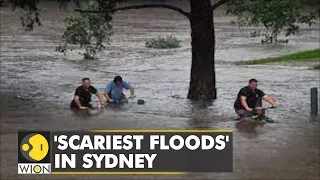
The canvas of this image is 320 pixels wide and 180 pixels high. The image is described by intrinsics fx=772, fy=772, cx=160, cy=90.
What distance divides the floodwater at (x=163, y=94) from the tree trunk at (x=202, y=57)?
47 cm

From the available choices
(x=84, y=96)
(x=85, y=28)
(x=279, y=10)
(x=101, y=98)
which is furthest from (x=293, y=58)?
(x=84, y=96)

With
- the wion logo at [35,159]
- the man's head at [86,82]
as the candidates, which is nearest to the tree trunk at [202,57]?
the man's head at [86,82]

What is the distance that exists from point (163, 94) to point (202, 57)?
8.42ft

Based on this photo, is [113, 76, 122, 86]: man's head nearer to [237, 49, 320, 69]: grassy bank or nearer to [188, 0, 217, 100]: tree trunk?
[188, 0, 217, 100]: tree trunk

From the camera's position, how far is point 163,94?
25312mm

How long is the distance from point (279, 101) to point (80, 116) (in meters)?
7.21

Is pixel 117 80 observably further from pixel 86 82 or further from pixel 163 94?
pixel 163 94

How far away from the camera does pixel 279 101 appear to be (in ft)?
78.1

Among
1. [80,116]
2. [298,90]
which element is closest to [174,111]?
[80,116]

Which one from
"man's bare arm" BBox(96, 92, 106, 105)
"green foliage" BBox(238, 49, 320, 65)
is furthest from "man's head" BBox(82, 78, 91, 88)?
"green foliage" BBox(238, 49, 320, 65)

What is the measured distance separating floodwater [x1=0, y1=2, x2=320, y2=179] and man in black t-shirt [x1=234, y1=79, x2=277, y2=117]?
486 millimetres

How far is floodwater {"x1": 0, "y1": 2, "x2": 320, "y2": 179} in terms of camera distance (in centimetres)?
1455

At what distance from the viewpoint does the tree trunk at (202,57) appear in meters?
23.0

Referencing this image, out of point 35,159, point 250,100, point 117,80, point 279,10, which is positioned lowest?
point 35,159
